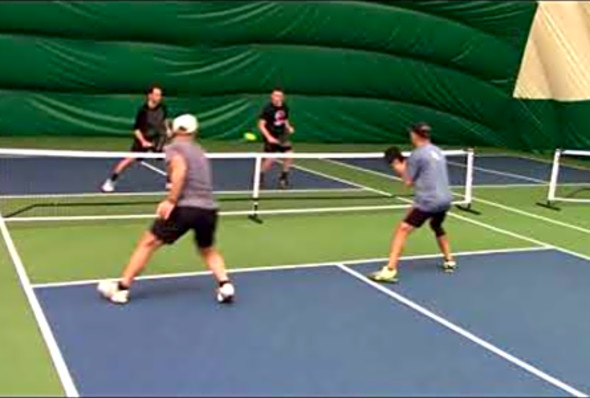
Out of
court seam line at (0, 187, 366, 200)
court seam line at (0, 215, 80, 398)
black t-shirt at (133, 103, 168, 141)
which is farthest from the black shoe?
court seam line at (0, 215, 80, 398)

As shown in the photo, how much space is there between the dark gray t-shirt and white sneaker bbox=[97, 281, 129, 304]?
33.1 inches

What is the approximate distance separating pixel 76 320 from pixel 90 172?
738 cm

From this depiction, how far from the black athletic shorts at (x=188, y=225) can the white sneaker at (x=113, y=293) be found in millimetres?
527

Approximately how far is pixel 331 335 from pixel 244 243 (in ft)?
9.63

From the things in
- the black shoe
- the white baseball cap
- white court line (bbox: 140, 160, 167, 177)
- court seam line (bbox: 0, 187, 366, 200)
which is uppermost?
the white baseball cap

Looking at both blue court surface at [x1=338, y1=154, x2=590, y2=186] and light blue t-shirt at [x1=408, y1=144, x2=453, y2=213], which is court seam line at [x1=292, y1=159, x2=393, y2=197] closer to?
blue court surface at [x1=338, y1=154, x2=590, y2=186]

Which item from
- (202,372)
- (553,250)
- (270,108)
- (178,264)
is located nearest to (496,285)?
(553,250)

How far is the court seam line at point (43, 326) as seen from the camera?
4895 millimetres

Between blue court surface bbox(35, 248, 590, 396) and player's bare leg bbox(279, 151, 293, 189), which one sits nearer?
blue court surface bbox(35, 248, 590, 396)

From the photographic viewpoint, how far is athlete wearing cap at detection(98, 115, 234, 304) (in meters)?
Answer: 6.18

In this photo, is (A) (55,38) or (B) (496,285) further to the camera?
(A) (55,38)

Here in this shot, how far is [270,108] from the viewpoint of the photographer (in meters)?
12.4

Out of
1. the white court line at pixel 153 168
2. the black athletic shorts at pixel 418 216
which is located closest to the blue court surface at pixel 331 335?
the black athletic shorts at pixel 418 216

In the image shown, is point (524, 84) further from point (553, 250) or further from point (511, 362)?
point (511, 362)
